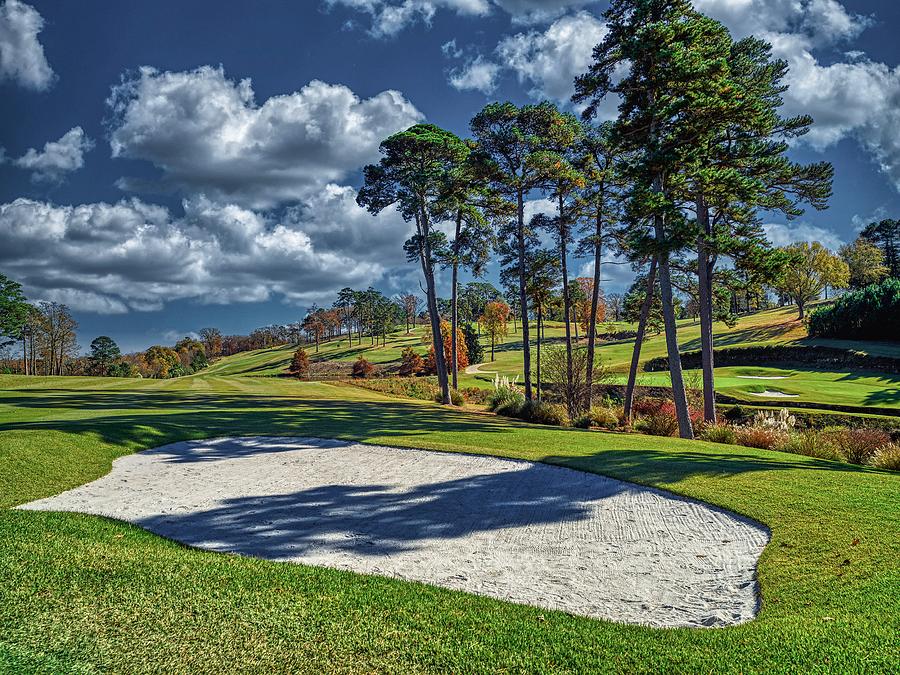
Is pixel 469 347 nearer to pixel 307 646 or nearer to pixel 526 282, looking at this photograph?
pixel 526 282

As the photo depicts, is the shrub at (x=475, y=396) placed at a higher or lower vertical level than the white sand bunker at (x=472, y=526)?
lower

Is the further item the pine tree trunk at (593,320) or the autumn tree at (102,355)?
the autumn tree at (102,355)

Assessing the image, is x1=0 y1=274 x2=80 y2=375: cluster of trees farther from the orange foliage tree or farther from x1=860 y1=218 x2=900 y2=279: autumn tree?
x1=860 y1=218 x2=900 y2=279: autumn tree

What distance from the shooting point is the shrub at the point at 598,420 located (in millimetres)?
18797

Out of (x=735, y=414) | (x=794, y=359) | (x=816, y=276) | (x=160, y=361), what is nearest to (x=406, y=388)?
(x=735, y=414)

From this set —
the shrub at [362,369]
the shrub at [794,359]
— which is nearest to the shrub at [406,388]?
the shrub at [362,369]

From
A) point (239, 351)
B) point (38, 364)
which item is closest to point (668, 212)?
point (38, 364)

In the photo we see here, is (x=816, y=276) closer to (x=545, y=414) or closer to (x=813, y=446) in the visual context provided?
(x=545, y=414)

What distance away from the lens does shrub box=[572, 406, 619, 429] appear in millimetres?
18797

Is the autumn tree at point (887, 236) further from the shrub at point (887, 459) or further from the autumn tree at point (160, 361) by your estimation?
the autumn tree at point (160, 361)

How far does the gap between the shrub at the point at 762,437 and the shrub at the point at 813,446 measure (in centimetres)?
18

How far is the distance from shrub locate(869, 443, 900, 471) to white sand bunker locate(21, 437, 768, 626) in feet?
19.3

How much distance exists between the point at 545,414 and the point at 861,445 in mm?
9949

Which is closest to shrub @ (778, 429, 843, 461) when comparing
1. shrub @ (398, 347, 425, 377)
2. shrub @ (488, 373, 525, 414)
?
shrub @ (488, 373, 525, 414)
